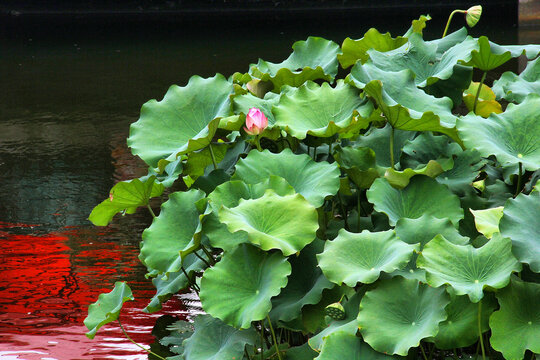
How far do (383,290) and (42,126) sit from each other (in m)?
5.94

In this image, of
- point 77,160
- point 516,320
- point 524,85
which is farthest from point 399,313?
point 77,160

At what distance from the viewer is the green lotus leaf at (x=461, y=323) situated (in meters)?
1.52

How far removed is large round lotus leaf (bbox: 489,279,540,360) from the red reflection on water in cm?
139

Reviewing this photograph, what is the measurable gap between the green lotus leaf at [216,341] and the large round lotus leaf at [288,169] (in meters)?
0.36

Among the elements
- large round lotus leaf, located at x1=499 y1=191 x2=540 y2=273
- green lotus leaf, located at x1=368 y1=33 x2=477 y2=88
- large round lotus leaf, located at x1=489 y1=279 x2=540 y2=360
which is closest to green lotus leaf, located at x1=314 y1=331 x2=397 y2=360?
large round lotus leaf, located at x1=489 y1=279 x2=540 y2=360

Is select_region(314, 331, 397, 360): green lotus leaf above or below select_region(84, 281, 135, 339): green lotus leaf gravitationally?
above

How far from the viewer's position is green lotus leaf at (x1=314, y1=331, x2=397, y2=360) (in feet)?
4.83

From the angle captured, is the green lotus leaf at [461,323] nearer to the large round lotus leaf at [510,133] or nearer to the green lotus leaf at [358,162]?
the large round lotus leaf at [510,133]

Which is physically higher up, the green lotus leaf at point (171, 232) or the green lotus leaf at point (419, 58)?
the green lotus leaf at point (419, 58)

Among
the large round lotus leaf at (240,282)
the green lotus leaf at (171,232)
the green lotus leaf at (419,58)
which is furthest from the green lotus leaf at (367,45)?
the large round lotus leaf at (240,282)

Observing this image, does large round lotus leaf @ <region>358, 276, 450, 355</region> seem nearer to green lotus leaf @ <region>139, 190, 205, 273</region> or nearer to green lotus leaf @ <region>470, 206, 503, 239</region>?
green lotus leaf @ <region>470, 206, 503, 239</region>

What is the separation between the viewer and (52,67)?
A: 410 inches

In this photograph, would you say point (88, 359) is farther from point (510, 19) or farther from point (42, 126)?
point (510, 19)

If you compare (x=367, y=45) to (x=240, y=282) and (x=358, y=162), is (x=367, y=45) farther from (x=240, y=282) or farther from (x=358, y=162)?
(x=240, y=282)
